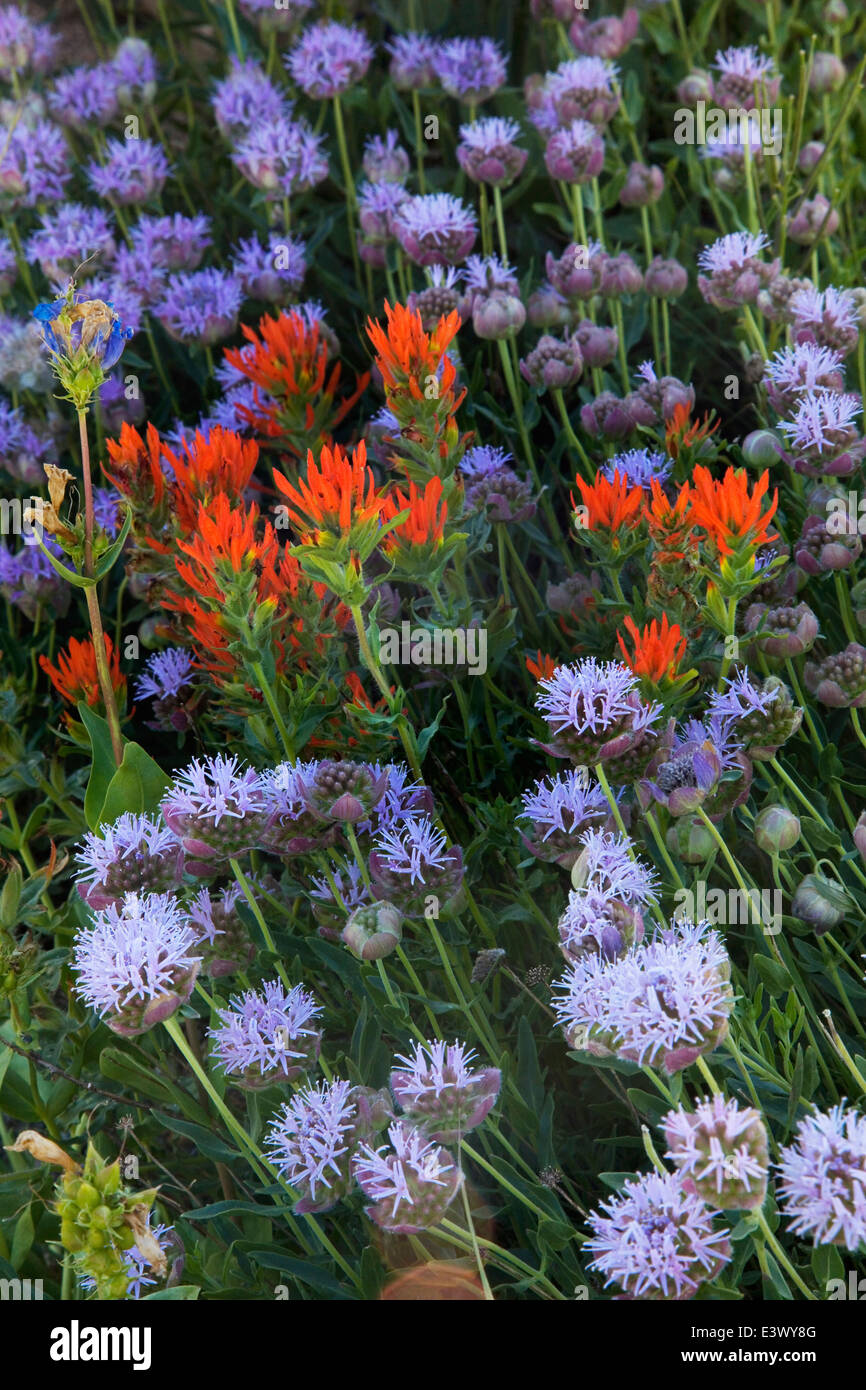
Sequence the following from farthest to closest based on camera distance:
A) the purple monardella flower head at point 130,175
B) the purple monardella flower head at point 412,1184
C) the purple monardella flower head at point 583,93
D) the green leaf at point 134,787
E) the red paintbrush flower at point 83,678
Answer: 1. the purple monardella flower head at point 130,175
2. the purple monardella flower head at point 583,93
3. the red paintbrush flower at point 83,678
4. the green leaf at point 134,787
5. the purple monardella flower head at point 412,1184

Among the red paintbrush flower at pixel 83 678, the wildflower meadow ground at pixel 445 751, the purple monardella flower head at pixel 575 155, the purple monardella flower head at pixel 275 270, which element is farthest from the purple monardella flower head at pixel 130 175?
the red paintbrush flower at pixel 83 678

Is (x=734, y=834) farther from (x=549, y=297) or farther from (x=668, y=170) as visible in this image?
(x=668, y=170)

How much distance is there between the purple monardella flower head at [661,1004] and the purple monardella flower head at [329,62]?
1.80m

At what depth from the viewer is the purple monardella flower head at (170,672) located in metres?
1.84

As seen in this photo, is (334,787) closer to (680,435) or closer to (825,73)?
(680,435)

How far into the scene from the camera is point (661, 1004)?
42.3 inches

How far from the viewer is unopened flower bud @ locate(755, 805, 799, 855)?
1.28 m

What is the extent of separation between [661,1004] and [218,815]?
46cm

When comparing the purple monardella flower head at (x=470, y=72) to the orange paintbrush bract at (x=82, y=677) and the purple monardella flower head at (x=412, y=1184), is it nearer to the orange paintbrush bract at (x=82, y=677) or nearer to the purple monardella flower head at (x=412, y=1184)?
the orange paintbrush bract at (x=82, y=677)

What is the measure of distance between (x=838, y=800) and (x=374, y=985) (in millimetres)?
619

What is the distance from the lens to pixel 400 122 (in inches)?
107

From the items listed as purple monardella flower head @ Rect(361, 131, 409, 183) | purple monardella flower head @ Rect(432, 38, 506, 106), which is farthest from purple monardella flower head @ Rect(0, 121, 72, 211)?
purple monardella flower head @ Rect(432, 38, 506, 106)

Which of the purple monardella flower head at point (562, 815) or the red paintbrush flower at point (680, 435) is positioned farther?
the red paintbrush flower at point (680, 435)

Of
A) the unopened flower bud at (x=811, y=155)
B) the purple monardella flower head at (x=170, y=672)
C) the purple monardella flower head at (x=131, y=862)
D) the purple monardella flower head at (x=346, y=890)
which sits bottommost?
the purple monardella flower head at (x=346, y=890)
